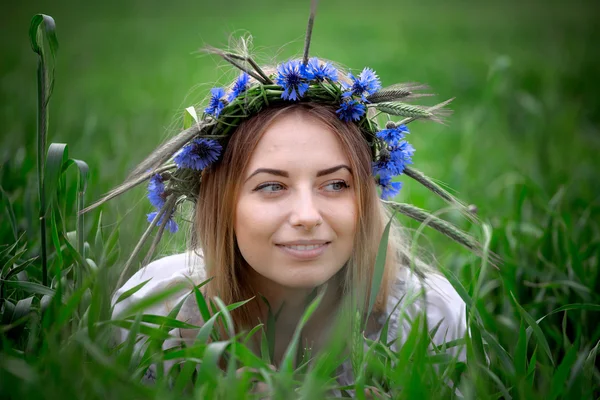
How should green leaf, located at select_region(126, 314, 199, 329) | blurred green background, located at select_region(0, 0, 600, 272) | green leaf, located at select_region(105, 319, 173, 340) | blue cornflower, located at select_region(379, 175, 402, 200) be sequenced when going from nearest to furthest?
green leaf, located at select_region(105, 319, 173, 340), green leaf, located at select_region(126, 314, 199, 329), blue cornflower, located at select_region(379, 175, 402, 200), blurred green background, located at select_region(0, 0, 600, 272)

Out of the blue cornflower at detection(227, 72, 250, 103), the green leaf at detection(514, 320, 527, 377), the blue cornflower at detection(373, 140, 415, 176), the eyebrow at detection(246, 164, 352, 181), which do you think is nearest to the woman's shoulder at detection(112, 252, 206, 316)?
the eyebrow at detection(246, 164, 352, 181)

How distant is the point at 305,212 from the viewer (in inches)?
65.2

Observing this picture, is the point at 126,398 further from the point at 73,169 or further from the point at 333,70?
the point at 73,169

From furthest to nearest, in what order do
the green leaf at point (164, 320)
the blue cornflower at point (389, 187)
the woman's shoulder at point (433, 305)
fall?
1. the woman's shoulder at point (433, 305)
2. the blue cornflower at point (389, 187)
3. the green leaf at point (164, 320)

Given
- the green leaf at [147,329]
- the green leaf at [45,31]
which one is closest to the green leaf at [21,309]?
the green leaf at [147,329]

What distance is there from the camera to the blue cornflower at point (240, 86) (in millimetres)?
1798

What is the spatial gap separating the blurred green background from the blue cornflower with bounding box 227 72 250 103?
Answer: 0.50 ft

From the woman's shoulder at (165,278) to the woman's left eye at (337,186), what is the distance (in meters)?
0.51

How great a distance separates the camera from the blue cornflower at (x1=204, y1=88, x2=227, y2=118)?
1.79 meters

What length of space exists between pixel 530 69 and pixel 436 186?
4.59 m

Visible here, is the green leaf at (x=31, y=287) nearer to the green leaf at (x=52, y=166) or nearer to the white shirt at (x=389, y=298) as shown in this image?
the green leaf at (x=52, y=166)

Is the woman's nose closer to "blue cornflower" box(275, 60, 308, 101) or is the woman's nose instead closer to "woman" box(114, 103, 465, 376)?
"woman" box(114, 103, 465, 376)

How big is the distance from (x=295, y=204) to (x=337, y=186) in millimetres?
157

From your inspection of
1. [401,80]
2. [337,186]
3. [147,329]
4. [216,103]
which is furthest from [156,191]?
[401,80]
